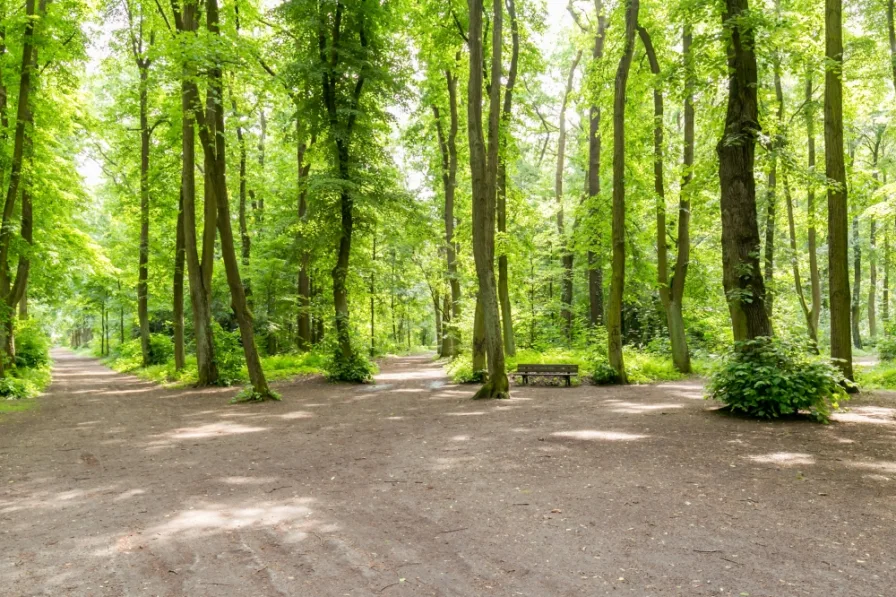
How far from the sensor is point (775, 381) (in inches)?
327

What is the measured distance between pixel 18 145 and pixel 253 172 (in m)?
10.2

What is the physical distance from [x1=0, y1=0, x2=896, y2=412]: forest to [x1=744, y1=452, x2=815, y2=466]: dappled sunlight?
7.18 ft

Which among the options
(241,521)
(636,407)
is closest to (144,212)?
(636,407)

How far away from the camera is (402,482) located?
584 centimetres

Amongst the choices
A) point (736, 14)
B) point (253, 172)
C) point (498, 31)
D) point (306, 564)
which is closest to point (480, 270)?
point (498, 31)

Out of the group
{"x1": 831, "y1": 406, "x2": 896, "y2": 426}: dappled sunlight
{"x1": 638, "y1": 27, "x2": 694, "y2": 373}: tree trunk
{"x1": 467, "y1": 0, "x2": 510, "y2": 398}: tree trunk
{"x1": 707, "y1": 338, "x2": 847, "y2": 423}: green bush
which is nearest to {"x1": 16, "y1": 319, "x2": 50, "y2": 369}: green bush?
{"x1": 467, "y1": 0, "x2": 510, "y2": 398}: tree trunk

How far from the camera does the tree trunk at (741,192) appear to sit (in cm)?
913

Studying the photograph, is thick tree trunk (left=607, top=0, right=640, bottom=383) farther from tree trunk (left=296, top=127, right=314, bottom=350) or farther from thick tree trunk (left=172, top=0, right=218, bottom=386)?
thick tree trunk (left=172, top=0, right=218, bottom=386)

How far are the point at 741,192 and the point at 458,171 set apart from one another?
556 inches

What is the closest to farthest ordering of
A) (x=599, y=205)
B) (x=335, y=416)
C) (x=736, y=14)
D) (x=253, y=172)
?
1. (x=736, y=14)
2. (x=335, y=416)
3. (x=599, y=205)
4. (x=253, y=172)

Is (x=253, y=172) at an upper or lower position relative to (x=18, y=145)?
upper

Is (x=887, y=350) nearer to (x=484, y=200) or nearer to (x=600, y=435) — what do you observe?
(x=484, y=200)

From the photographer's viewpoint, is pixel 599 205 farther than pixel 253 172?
No

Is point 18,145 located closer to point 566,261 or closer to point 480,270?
point 480,270
